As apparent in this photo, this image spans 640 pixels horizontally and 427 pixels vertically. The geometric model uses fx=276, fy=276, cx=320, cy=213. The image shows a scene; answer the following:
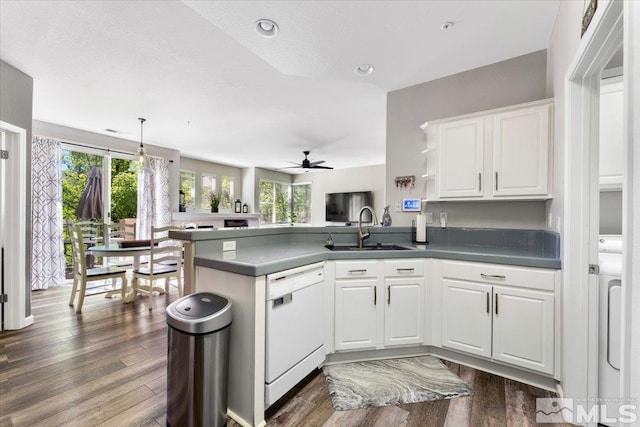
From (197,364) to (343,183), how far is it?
7.25 m

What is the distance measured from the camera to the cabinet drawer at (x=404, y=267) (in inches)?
83.8

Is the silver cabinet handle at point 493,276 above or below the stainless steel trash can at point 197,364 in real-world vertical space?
above

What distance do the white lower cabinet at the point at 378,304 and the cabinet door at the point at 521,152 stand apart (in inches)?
37.4

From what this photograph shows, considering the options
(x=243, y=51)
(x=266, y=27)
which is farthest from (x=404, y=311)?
(x=243, y=51)

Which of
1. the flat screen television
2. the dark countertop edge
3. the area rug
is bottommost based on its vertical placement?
the area rug

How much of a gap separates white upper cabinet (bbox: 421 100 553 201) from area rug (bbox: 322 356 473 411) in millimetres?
1392

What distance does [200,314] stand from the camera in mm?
1400

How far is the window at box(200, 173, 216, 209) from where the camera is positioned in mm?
7164

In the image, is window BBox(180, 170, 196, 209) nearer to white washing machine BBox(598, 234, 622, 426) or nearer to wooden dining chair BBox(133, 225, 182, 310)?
wooden dining chair BBox(133, 225, 182, 310)

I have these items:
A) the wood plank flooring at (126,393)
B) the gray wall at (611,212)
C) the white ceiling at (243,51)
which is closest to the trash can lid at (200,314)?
the wood plank flooring at (126,393)

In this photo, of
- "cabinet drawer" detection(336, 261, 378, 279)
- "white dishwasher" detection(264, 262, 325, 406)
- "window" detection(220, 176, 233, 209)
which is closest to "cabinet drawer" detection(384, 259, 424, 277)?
"cabinet drawer" detection(336, 261, 378, 279)

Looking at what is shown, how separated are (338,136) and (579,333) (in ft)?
13.8

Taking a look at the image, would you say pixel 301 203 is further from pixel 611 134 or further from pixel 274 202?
pixel 611 134

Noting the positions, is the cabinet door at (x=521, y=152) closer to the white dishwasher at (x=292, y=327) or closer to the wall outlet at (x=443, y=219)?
the wall outlet at (x=443, y=219)
